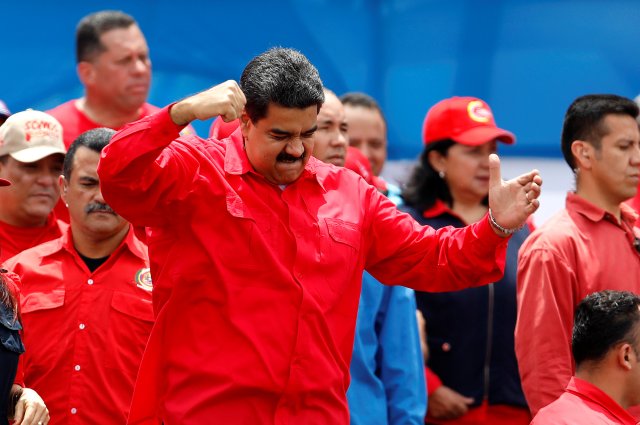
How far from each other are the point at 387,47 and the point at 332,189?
354cm

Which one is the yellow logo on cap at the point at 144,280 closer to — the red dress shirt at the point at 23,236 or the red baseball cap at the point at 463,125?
the red dress shirt at the point at 23,236

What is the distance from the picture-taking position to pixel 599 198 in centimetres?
521

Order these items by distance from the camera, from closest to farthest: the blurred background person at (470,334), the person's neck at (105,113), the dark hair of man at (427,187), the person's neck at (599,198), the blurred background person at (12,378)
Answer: the blurred background person at (12,378), the person's neck at (599,198), the blurred background person at (470,334), the dark hair of man at (427,187), the person's neck at (105,113)

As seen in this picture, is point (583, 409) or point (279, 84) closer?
point (279, 84)

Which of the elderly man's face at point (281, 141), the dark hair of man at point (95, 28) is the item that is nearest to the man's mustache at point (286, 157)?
the elderly man's face at point (281, 141)

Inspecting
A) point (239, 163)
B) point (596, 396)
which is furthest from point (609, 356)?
point (239, 163)

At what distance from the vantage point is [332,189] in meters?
4.03

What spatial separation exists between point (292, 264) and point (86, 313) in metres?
1.21

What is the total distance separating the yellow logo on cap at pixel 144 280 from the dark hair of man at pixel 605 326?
1659mm

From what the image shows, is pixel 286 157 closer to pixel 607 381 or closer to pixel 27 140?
pixel 607 381

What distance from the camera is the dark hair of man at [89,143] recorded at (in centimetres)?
503

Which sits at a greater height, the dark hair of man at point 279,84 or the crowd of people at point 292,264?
the dark hair of man at point 279,84

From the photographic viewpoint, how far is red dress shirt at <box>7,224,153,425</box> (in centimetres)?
457

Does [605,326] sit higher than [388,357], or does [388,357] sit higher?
[605,326]
